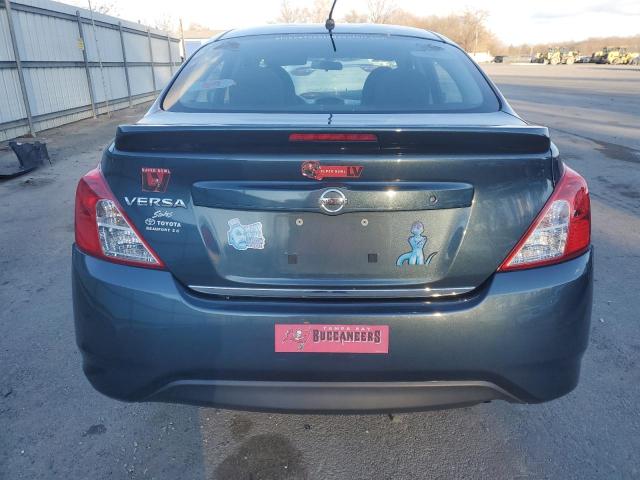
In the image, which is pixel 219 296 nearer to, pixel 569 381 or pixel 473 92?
pixel 569 381

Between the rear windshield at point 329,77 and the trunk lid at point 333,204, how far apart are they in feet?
1.81

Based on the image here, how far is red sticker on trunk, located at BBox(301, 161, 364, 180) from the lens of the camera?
1604 millimetres

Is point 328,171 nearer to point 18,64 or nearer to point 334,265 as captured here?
point 334,265

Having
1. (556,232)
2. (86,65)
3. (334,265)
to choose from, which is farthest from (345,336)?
(86,65)

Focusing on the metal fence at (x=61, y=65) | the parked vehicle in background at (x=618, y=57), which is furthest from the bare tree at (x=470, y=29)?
the metal fence at (x=61, y=65)

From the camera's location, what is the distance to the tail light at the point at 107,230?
5.55 ft

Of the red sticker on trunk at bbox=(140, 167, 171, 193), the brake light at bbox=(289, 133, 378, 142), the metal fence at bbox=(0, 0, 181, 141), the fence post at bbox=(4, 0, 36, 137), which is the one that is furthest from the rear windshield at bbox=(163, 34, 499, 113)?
the fence post at bbox=(4, 0, 36, 137)

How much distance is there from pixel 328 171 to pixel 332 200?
Result: 9 cm

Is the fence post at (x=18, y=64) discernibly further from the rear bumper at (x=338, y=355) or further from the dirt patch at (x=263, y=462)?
the dirt patch at (x=263, y=462)

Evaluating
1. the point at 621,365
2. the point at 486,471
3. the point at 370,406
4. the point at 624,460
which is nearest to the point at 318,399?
the point at 370,406

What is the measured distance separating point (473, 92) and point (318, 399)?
159 cm

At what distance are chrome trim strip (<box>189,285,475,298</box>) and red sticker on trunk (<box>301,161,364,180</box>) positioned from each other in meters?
0.37

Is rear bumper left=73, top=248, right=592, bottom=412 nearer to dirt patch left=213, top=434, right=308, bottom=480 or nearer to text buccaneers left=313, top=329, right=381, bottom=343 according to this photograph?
text buccaneers left=313, top=329, right=381, bottom=343

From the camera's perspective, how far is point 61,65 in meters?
→ 12.5
